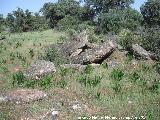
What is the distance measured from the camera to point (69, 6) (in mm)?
49812

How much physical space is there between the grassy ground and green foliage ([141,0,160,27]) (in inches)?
994

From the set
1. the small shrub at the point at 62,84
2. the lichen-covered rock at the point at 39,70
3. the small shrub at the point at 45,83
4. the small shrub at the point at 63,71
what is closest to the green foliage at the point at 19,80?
the lichen-covered rock at the point at 39,70

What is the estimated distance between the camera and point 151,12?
43938 mm

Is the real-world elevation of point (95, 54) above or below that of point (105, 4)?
below

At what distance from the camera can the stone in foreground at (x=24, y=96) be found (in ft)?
37.5

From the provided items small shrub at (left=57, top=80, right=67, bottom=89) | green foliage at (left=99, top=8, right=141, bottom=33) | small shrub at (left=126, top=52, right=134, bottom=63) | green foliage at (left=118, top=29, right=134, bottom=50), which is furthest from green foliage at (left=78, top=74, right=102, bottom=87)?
green foliage at (left=99, top=8, right=141, bottom=33)

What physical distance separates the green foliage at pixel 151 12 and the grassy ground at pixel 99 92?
82.9 ft

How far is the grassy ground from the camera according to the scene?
427 inches

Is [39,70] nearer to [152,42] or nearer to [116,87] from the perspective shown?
[116,87]

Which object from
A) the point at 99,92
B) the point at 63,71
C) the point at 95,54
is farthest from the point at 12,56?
the point at 99,92

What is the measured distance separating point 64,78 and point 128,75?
11.0ft

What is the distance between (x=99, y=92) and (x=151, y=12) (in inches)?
1307

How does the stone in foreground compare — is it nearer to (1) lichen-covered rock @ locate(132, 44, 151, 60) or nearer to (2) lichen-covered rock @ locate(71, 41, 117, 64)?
(2) lichen-covered rock @ locate(71, 41, 117, 64)

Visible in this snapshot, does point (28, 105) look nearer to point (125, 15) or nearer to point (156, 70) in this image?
point (156, 70)
